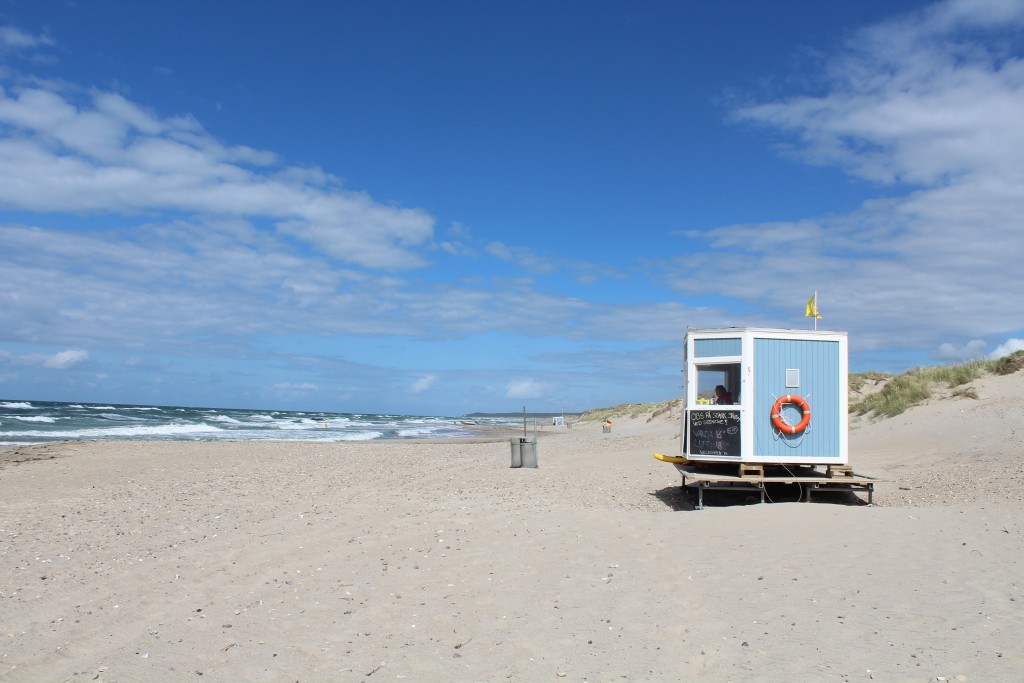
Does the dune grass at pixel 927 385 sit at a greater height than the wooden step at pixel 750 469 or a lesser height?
greater

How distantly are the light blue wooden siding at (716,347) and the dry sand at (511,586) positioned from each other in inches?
99.9

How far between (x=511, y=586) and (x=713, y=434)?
575cm

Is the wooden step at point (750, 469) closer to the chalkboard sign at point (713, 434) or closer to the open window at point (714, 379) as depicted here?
the chalkboard sign at point (713, 434)

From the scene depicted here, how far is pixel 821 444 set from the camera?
37.9ft

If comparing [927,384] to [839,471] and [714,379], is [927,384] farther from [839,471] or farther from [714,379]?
[714,379]

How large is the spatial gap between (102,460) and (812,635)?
20.9m

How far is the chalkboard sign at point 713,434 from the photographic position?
11.6m

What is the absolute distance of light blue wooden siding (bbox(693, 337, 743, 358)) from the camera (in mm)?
11656

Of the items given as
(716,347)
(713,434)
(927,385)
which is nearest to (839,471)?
(713,434)

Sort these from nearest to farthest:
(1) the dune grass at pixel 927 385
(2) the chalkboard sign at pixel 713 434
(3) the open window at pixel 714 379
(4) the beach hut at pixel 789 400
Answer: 1. (4) the beach hut at pixel 789 400
2. (2) the chalkboard sign at pixel 713 434
3. (3) the open window at pixel 714 379
4. (1) the dune grass at pixel 927 385

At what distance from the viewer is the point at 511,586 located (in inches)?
283

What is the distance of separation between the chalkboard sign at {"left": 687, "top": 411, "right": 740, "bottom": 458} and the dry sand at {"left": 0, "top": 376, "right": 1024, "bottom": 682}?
102cm

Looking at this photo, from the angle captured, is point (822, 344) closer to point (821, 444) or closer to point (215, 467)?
point (821, 444)

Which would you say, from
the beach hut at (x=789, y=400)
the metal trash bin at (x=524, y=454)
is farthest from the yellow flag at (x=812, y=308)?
the metal trash bin at (x=524, y=454)
